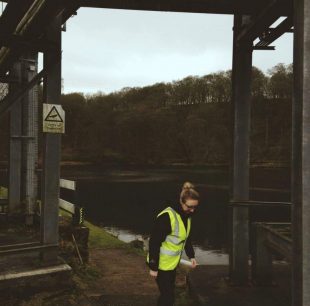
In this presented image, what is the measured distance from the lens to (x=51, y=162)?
5484mm

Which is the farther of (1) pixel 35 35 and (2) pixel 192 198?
(1) pixel 35 35

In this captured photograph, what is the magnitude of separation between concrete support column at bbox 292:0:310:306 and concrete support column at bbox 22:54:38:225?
253 inches

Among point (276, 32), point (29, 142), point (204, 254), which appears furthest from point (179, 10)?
point (204, 254)

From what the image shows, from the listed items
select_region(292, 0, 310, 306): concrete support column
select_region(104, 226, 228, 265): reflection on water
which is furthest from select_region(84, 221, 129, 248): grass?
select_region(292, 0, 310, 306): concrete support column

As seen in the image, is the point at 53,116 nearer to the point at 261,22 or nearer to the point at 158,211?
the point at 261,22

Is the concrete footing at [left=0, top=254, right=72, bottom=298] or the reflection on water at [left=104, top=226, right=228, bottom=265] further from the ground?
the concrete footing at [left=0, top=254, right=72, bottom=298]

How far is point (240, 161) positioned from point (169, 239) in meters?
1.91

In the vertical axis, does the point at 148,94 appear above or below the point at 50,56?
above

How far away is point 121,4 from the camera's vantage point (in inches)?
203

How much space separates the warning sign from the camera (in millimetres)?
5453

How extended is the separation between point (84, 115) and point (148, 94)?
2097 cm

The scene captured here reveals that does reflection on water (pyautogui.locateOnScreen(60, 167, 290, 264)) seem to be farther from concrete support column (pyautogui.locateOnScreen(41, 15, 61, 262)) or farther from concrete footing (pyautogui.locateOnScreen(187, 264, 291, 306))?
concrete support column (pyautogui.locateOnScreen(41, 15, 61, 262))

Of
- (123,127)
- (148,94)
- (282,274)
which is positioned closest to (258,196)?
(282,274)

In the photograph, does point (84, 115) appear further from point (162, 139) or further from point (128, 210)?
point (128, 210)
